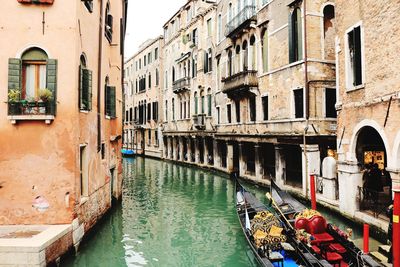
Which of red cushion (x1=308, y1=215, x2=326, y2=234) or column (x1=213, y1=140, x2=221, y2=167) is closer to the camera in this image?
red cushion (x1=308, y1=215, x2=326, y2=234)

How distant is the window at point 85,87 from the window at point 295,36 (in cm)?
826

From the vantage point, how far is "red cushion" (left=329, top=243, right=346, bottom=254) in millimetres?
6965

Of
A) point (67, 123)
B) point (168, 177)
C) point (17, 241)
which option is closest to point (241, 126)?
point (168, 177)

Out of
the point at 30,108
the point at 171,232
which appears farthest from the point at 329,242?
the point at 30,108

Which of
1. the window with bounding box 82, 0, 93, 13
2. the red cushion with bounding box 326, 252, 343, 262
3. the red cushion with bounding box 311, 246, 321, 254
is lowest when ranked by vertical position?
the red cushion with bounding box 326, 252, 343, 262

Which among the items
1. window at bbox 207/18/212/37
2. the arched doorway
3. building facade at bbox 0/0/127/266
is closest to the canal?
the arched doorway

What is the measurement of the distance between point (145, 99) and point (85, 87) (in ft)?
97.5

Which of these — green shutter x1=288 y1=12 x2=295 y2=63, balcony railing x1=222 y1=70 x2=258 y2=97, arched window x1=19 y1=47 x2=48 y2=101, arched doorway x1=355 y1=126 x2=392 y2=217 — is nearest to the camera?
arched window x1=19 y1=47 x2=48 y2=101

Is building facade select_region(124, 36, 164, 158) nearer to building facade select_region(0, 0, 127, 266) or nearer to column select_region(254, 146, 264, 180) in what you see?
column select_region(254, 146, 264, 180)

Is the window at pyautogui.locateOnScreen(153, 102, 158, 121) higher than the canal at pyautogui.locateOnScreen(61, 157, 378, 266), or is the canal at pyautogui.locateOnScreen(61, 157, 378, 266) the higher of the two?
the window at pyautogui.locateOnScreen(153, 102, 158, 121)

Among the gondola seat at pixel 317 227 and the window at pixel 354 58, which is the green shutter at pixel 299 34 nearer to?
the window at pixel 354 58

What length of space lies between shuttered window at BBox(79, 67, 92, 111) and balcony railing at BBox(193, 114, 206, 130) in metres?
16.1

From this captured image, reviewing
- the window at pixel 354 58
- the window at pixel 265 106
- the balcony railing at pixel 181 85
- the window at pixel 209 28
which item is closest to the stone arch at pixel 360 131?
the window at pixel 354 58

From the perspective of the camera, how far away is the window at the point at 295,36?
13.8m
